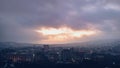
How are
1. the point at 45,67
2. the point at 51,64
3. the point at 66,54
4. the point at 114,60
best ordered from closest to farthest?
the point at 45,67 → the point at 51,64 → the point at 114,60 → the point at 66,54

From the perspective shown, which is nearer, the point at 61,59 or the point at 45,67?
the point at 45,67

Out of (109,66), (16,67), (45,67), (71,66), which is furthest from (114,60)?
(16,67)

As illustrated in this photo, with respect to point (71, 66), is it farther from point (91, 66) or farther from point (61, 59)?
point (61, 59)

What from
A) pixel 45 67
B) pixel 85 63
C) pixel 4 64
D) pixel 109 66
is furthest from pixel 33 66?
pixel 109 66

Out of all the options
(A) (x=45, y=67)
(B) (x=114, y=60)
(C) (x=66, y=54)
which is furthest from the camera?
(C) (x=66, y=54)

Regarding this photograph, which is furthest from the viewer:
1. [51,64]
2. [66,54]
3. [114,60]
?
[66,54]

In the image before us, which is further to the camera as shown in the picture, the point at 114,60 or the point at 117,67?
the point at 114,60

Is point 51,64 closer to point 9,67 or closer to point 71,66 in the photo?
point 71,66

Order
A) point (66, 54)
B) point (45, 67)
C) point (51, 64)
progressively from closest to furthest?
point (45, 67), point (51, 64), point (66, 54)
